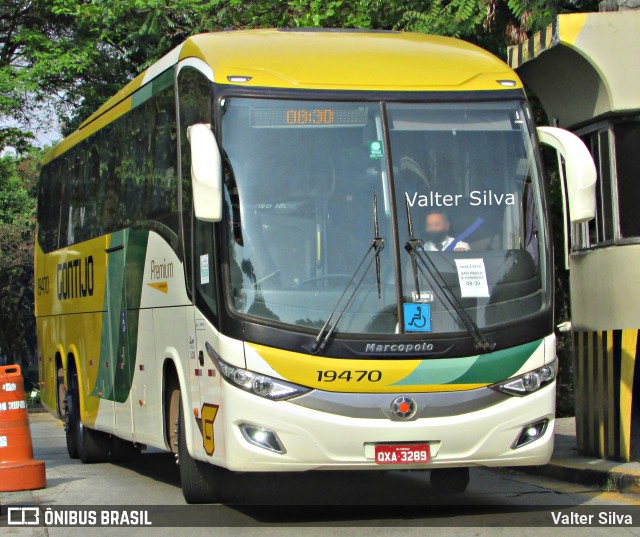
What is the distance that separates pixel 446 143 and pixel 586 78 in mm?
3279

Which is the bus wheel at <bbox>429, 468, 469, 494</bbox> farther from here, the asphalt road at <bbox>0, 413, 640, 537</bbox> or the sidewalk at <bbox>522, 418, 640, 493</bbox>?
the sidewalk at <bbox>522, 418, 640, 493</bbox>

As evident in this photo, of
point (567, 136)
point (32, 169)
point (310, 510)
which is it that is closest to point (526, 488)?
point (310, 510)

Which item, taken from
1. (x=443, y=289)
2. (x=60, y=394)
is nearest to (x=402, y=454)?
(x=443, y=289)

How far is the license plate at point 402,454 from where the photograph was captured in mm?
7938

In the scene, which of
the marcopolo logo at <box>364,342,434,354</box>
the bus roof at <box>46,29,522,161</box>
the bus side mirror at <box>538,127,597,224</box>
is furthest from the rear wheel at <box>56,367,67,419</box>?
the bus side mirror at <box>538,127,597,224</box>

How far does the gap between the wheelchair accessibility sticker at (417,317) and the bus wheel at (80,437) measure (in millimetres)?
6762

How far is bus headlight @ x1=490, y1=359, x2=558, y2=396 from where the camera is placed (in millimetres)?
8180

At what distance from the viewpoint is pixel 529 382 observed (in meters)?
8.27

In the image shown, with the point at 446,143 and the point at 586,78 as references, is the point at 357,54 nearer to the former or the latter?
the point at 446,143

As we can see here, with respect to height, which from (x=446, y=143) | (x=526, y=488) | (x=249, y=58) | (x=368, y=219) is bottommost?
(x=526, y=488)

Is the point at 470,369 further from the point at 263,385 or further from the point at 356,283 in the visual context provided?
the point at 263,385

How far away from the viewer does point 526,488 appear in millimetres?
10664

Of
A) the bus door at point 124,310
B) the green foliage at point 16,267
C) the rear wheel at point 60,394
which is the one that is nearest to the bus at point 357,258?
the bus door at point 124,310

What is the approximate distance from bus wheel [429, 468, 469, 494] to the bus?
6 centimetres
